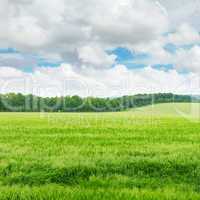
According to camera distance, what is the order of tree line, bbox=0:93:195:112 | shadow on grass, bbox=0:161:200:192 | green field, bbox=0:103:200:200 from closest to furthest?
green field, bbox=0:103:200:200, shadow on grass, bbox=0:161:200:192, tree line, bbox=0:93:195:112

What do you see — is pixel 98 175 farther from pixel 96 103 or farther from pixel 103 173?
pixel 96 103

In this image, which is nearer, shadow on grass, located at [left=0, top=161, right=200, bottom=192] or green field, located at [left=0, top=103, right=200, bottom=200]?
green field, located at [left=0, top=103, right=200, bottom=200]

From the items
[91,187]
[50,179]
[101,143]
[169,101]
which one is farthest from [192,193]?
[169,101]

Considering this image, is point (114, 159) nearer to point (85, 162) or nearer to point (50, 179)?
point (85, 162)

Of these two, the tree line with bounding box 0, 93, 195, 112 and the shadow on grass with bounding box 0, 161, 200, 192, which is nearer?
the shadow on grass with bounding box 0, 161, 200, 192

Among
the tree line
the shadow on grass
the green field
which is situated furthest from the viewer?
the tree line

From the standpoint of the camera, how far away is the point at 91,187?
9430mm

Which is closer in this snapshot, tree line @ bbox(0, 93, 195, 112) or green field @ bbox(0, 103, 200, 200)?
green field @ bbox(0, 103, 200, 200)

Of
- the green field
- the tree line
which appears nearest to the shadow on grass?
the green field

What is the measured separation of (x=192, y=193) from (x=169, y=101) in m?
95.7

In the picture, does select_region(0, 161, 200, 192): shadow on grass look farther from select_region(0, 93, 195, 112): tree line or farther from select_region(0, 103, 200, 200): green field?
select_region(0, 93, 195, 112): tree line

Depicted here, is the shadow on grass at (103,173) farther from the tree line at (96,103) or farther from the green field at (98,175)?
the tree line at (96,103)

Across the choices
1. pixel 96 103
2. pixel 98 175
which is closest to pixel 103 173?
pixel 98 175

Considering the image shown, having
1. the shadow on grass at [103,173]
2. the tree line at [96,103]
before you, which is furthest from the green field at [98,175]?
the tree line at [96,103]
